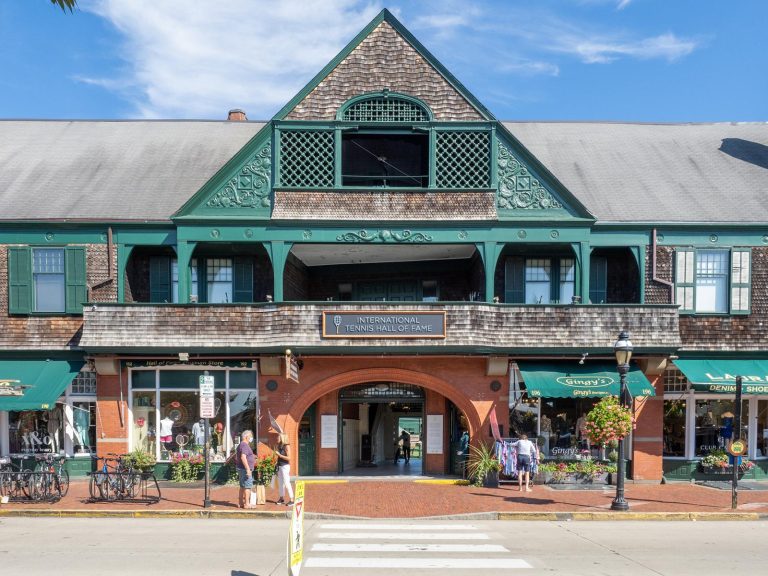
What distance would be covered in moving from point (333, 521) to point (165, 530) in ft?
10.2

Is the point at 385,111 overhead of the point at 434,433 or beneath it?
overhead

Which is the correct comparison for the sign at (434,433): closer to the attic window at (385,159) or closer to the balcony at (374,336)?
the balcony at (374,336)

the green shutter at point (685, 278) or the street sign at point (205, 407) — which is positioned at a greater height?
the green shutter at point (685, 278)

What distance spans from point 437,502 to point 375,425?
23.8 ft

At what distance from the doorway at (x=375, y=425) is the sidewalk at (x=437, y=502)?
231cm

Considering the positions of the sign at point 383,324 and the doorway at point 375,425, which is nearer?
the sign at point 383,324

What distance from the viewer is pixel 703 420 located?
Answer: 66.5 ft

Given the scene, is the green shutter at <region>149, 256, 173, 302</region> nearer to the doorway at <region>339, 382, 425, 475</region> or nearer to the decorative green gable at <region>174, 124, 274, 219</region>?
the decorative green gable at <region>174, 124, 274, 219</region>

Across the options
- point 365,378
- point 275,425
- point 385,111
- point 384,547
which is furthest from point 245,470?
point 385,111

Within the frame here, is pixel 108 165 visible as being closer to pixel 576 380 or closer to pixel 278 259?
pixel 278 259

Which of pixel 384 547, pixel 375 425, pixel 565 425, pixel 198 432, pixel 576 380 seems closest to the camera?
pixel 384 547

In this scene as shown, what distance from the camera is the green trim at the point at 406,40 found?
64.5 feet

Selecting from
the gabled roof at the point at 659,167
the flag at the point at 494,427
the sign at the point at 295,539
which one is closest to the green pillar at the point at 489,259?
the flag at the point at 494,427

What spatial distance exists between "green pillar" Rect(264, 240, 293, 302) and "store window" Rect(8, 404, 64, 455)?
6.67 m
